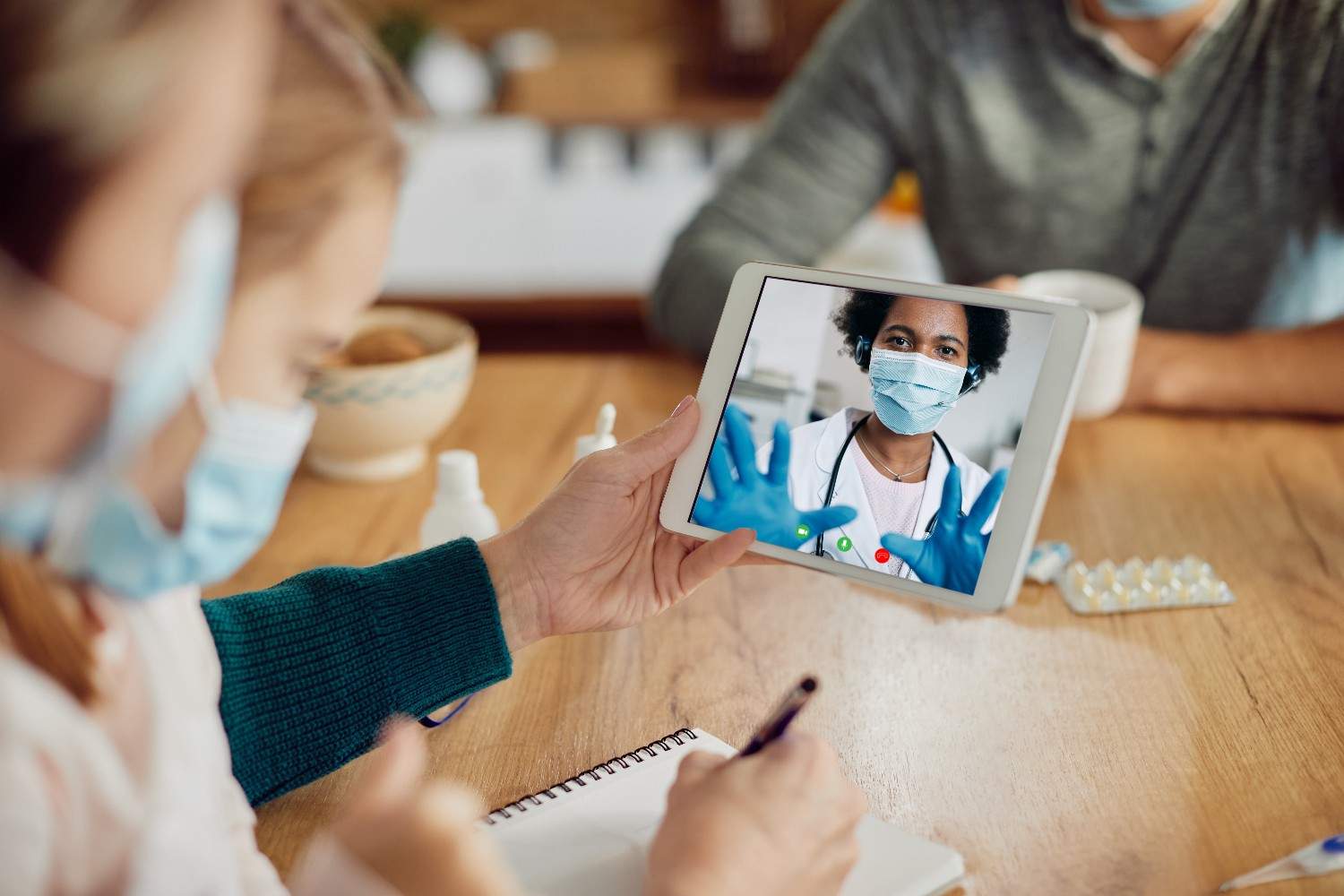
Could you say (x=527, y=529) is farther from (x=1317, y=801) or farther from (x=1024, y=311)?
(x=1317, y=801)

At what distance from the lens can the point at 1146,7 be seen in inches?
52.5

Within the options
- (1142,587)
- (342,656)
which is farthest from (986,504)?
(342,656)

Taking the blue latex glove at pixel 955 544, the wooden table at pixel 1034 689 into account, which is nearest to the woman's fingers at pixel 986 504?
the blue latex glove at pixel 955 544

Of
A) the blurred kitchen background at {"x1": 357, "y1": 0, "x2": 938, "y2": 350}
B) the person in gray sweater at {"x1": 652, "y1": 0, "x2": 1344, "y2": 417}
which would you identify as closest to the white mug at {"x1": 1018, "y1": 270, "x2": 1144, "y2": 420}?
the person in gray sweater at {"x1": 652, "y1": 0, "x2": 1344, "y2": 417}

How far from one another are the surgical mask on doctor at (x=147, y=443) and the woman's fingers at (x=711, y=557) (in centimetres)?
36

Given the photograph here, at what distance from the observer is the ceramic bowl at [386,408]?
106 cm

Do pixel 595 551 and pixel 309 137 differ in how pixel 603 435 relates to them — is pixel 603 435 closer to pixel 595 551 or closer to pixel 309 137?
pixel 595 551

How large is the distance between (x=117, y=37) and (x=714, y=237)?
42.0 inches

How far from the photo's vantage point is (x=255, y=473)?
0.55 m

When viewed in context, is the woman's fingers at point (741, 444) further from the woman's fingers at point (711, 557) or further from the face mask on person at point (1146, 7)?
the face mask on person at point (1146, 7)

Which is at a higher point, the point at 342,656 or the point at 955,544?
the point at 955,544

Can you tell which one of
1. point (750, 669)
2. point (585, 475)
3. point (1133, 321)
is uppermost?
point (1133, 321)

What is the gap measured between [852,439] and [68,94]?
53 centimetres

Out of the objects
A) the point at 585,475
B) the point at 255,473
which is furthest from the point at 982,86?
the point at 255,473
